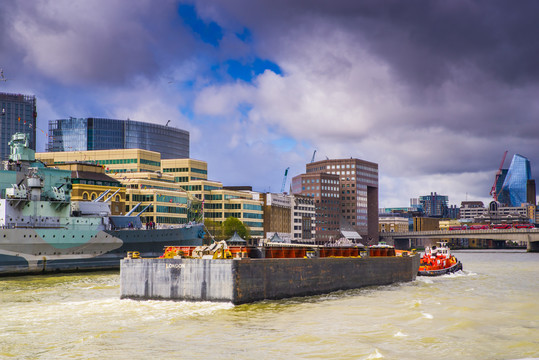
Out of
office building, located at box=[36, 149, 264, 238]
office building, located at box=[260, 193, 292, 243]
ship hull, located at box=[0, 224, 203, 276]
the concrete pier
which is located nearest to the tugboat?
the concrete pier

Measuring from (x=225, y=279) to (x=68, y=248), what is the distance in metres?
38.7

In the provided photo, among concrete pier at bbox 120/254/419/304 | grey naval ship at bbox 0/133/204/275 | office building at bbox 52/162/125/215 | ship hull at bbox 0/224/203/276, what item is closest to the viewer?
concrete pier at bbox 120/254/419/304

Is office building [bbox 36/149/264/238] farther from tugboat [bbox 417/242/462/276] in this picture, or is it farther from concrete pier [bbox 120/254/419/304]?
concrete pier [bbox 120/254/419/304]

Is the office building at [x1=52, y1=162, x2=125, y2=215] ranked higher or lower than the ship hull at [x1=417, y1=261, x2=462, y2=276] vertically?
higher

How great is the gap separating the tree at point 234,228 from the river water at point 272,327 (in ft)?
334

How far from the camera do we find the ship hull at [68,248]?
63625 millimetres

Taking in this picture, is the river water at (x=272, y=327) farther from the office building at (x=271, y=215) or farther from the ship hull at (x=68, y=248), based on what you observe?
the office building at (x=271, y=215)

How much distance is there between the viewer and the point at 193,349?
82.0ft

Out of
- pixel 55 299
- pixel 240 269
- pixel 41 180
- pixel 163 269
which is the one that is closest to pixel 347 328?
pixel 240 269

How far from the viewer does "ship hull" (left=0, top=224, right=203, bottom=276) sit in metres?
63.6

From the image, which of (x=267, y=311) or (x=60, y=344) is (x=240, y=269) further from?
(x=60, y=344)

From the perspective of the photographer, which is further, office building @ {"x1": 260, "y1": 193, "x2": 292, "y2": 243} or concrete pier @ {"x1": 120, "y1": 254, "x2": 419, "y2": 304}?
office building @ {"x1": 260, "y1": 193, "x2": 292, "y2": 243}

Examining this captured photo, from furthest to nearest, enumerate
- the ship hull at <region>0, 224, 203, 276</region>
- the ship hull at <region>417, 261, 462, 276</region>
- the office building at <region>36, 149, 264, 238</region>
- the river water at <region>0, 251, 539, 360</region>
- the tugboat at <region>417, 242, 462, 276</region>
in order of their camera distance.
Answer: the office building at <region>36, 149, 264, 238</region> < the tugboat at <region>417, 242, 462, 276</region> < the ship hull at <region>417, 261, 462, 276</region> < the ship hull at <region>0, 224, 203, 276</region> < the river water at <region>0, 251, 539, 360</region>

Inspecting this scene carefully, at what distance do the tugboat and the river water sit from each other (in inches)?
943
